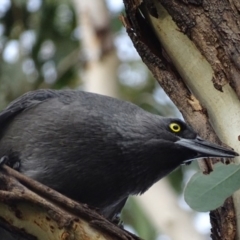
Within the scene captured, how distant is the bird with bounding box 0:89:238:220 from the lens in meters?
3.05

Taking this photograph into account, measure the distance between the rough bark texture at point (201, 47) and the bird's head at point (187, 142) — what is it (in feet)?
0.18

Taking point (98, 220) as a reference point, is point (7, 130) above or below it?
above

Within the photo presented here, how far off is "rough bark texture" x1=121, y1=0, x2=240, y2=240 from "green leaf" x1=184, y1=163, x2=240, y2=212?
0.29 m

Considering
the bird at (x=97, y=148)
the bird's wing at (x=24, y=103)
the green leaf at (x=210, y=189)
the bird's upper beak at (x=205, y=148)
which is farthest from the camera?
the bird's wing at (x=24, y=103)

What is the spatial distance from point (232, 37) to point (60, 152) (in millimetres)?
931

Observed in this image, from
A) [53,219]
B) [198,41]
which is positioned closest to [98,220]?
[53,219]

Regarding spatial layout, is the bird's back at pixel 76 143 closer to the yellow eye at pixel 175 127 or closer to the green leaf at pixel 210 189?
the yellow eye at pixel 175 127

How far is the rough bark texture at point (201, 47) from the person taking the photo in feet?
8.81

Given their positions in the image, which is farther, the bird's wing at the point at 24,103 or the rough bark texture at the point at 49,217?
the bird's wing at the point at 24,103

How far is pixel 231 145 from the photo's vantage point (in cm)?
272

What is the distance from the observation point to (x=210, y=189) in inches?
92.7

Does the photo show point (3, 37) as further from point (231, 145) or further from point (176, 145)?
point (231, 145)

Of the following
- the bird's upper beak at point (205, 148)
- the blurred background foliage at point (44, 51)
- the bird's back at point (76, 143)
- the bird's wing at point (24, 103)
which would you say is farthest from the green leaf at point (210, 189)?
the blurred background foliage at point (44, 51)

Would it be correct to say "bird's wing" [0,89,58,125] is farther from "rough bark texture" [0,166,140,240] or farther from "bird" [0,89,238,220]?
"rough bark texture" [0,166,140,240]
